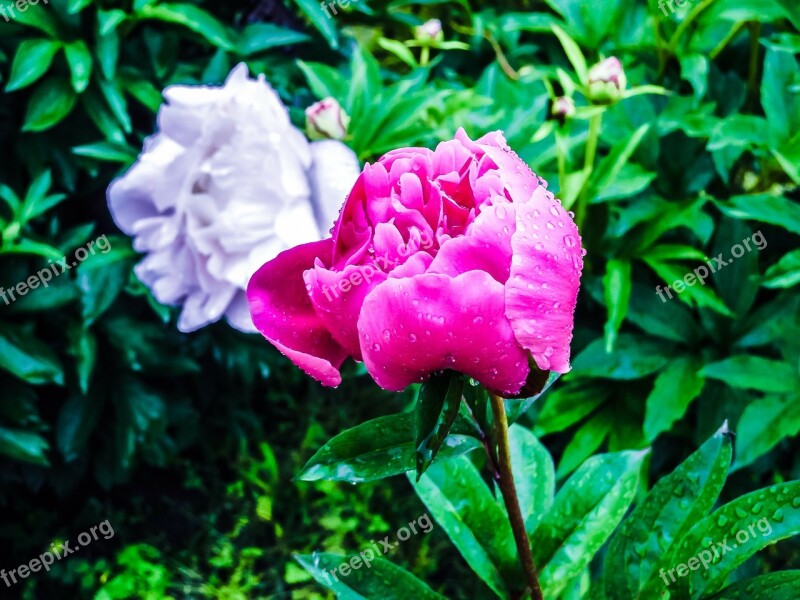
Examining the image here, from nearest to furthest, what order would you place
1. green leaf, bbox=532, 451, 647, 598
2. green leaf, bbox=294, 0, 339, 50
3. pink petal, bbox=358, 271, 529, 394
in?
pink petal, bbox=358, 271, 529, 394 → green leaf, bbox=532, 451, 647, 598 → green leaf, bbox=294, 0, 339, 50

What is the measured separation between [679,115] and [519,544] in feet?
→ 2.79

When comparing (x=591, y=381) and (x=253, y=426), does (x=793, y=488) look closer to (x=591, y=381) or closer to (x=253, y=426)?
(x=591, y=381)

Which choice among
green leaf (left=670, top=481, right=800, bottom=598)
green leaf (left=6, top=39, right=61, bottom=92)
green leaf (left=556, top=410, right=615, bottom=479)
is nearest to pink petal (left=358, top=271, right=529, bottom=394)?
green leaf (left=670, top=481, right=800, bottom=598)

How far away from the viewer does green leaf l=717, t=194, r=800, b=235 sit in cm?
105

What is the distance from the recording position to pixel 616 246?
3.84ft

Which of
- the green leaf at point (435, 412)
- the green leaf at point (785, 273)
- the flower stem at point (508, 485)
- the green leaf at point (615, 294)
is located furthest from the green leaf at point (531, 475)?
the green leaf at point (785, 273)

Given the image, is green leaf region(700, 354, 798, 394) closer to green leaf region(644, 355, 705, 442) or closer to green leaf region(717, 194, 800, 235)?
green leaf region(644, 355, 705, 442)

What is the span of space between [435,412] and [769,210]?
2.66 ft

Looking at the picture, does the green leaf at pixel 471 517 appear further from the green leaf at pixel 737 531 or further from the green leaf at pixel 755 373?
the green leaf at pixel 755 373

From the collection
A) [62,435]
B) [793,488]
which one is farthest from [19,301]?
[793,488]

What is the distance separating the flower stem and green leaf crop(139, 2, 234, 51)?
878mm

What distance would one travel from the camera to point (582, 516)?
24.8 inches

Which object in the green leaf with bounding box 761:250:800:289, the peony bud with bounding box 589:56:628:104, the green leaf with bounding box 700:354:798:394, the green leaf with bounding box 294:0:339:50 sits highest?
the peony bud with bounding box 589:56:628:104

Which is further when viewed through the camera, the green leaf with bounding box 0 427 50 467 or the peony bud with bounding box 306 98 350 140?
the green leaf with bounding box 0 427 50 467
